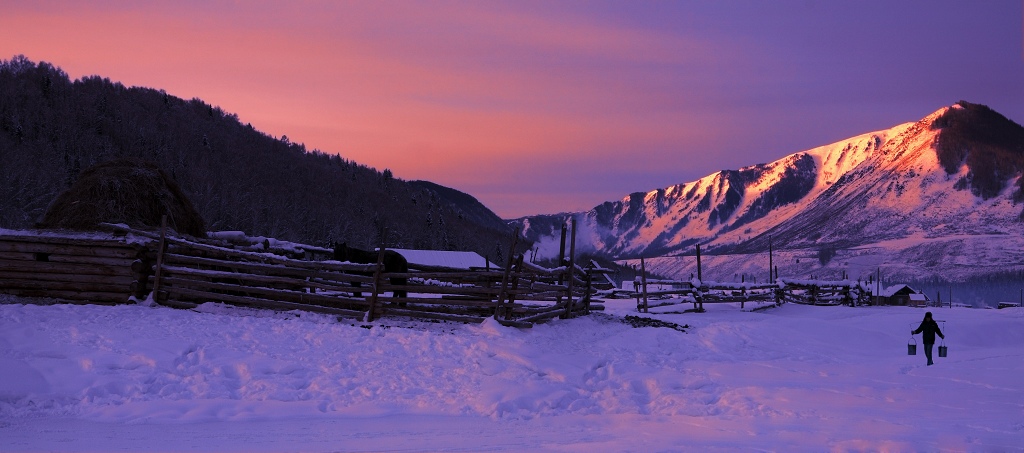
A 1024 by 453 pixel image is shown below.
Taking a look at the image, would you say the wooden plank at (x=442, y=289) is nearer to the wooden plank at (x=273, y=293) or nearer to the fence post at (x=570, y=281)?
the wooden plank at (x=273, y=293)

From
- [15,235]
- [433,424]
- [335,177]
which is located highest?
[335,177]

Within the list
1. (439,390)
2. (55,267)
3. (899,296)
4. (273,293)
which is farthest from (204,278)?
(899,296)

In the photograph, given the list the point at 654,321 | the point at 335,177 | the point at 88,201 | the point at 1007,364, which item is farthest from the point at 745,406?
the point at 335,177

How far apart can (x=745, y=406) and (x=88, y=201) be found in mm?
17314

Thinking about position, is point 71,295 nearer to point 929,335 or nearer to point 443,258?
point 929,335

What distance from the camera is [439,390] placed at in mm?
11828

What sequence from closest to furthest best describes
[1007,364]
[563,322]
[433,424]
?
[433,424], [1007,364], [563,322]

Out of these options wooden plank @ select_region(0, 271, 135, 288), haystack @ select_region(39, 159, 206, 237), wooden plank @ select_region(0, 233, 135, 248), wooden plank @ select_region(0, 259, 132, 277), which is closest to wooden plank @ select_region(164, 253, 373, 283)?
wooden plank @ select_region(0, 233, 135, 248)

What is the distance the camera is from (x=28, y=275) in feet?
57.7

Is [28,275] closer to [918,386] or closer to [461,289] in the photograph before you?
[461,289]

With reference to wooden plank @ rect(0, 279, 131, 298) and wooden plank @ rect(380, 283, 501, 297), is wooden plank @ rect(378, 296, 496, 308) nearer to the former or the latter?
wooden plank @ rect(380, 283, 501, 297)

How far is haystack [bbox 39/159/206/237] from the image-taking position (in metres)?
20.5

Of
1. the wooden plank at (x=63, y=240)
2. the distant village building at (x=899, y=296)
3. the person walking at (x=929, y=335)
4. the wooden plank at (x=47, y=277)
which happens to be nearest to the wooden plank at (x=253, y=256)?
the wooden plank at (x=63, y=240)

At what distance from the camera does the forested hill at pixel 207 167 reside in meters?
80.0
